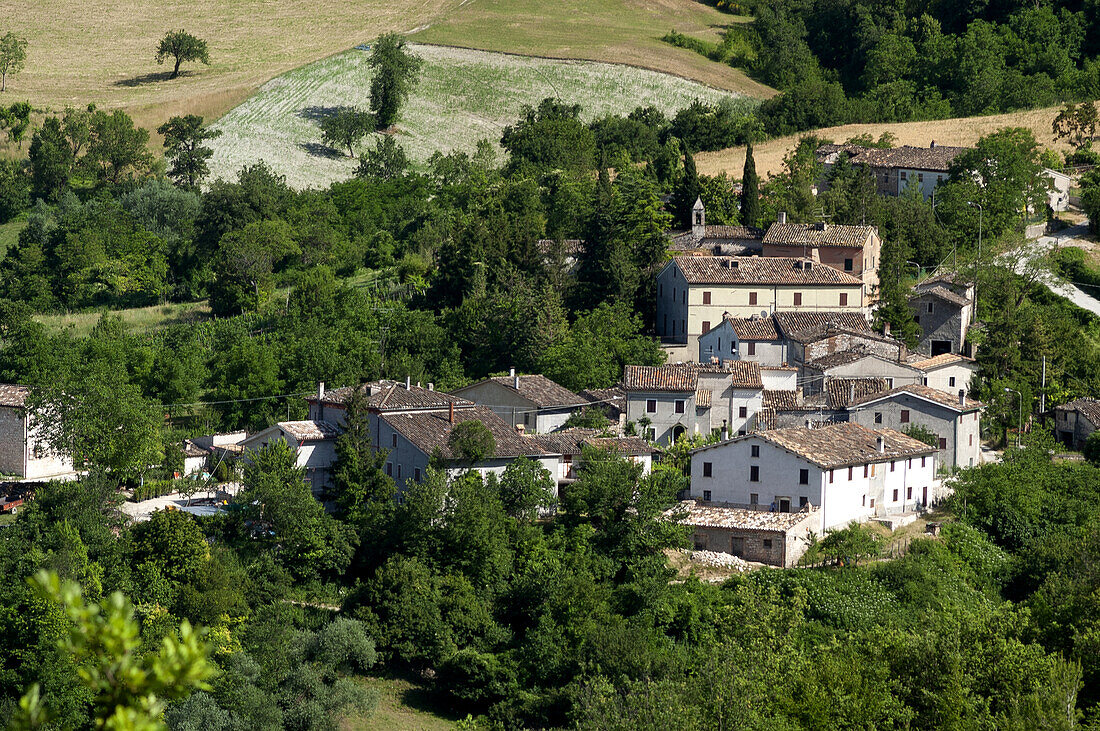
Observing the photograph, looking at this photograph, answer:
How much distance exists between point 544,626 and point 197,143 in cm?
6818

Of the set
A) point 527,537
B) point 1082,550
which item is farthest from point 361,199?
point 1082,550

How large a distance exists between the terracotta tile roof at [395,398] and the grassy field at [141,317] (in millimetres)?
22307

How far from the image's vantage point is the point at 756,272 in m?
63.1

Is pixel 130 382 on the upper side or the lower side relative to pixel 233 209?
lower

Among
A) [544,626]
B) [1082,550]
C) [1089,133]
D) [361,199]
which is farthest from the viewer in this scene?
[1089,133]

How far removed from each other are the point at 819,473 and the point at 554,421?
12356 mm

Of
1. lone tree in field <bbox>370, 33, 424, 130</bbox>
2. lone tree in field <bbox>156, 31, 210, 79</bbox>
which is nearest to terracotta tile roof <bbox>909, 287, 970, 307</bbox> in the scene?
lone tree in field <bbox>370, 33, 424, 130</bbox>

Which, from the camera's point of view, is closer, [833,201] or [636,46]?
[833,201]

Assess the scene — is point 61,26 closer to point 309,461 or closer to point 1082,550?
point 309,461

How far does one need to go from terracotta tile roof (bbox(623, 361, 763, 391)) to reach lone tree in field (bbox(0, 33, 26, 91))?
77991mm

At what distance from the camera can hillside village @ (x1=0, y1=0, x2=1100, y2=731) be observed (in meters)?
37.5

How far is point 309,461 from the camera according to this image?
4906cm

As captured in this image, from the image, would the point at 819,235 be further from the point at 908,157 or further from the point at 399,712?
the point at 399,712

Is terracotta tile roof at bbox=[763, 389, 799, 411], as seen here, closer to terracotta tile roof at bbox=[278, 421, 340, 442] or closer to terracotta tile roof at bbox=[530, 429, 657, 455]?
terracotta tile roof at bbox=[530, 429, 657, 455]
